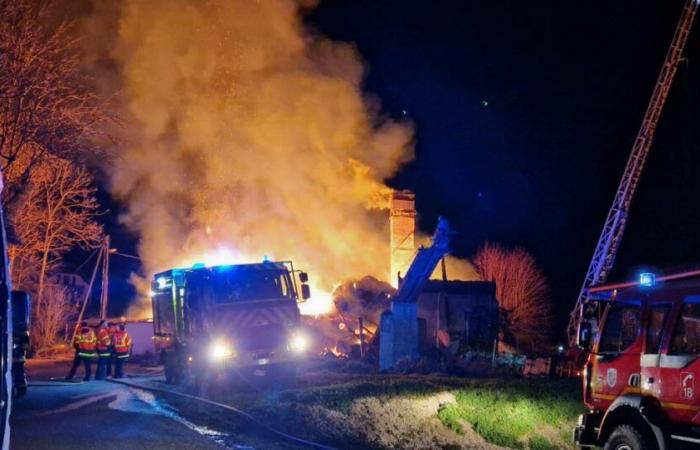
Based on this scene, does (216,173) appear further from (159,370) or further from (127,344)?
(127,344)

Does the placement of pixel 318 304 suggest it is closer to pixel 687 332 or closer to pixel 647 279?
pixel 647 279

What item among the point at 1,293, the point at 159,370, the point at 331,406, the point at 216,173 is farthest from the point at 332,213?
the point at 1,293

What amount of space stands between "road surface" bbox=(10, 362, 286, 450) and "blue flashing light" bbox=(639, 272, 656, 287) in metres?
5.14

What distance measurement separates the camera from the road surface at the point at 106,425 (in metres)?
9.49

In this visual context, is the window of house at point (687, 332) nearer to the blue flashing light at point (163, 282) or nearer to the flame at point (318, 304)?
the blue flashing light at point (163, 282)

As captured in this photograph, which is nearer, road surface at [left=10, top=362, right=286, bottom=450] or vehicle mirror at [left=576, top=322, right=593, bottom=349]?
vehicle mirror at [left=576, top=322, right=593, bottom=349]

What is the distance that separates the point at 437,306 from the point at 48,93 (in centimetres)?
2430

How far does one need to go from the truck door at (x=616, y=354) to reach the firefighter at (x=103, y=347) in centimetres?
1454

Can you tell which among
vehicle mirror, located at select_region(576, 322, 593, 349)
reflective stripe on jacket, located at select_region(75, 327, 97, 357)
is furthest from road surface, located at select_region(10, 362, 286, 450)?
vehicle mirror, located at select_region(576, 322, 593, 349)

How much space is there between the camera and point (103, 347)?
19359 mm

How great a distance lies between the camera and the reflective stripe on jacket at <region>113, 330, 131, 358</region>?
64.0 ft

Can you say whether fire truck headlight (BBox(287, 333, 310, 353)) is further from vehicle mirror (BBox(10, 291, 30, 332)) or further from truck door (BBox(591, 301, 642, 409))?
vehicle mirror (BBox(10, 291, 30, 332))

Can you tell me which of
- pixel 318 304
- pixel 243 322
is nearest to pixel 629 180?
pixel 318 304

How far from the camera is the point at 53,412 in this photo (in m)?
12.3
